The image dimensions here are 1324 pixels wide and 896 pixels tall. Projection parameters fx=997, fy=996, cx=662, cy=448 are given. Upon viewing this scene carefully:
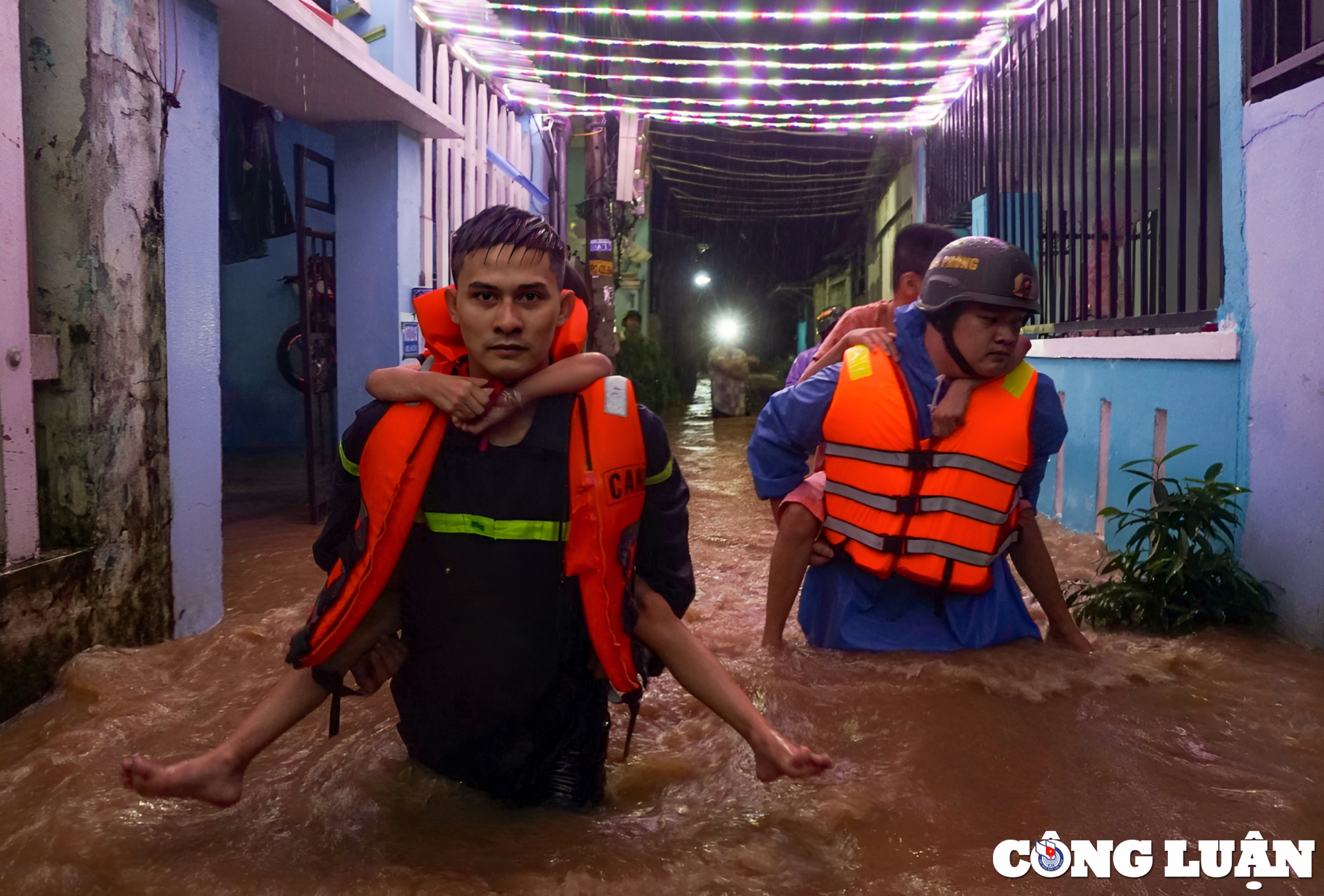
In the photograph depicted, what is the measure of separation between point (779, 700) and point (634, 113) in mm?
8149

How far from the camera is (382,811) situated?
97.4 inches

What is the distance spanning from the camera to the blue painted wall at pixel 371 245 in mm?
6785

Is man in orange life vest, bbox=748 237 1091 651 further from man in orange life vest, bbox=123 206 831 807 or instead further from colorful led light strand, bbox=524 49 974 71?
colorful led light strand, bbox=524 49 974 71

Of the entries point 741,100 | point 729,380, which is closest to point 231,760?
point 741,100

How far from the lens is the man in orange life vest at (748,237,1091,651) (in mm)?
3137

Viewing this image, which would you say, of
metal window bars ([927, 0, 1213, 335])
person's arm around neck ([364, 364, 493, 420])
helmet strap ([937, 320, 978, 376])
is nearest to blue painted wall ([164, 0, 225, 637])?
person's arm around neck ([364, 364, 493, 420])

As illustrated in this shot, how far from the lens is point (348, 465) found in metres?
2.29

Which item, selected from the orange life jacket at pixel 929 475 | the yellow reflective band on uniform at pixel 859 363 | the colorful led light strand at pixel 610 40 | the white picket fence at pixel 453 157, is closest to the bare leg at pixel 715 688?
the orange life jacket at pixel 929 475

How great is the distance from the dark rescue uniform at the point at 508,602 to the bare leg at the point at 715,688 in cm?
5

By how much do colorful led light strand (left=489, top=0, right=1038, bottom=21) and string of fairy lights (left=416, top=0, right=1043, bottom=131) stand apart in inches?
0.6

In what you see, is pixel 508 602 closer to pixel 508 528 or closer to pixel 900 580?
pixel 508 528

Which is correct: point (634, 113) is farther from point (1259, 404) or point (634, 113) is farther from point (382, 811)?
point (382, 811)

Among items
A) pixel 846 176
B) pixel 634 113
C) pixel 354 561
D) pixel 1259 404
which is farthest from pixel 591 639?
pixel 846 176

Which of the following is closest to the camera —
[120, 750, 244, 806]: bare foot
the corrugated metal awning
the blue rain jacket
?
[120, 750, 244, 806]: bare foot
